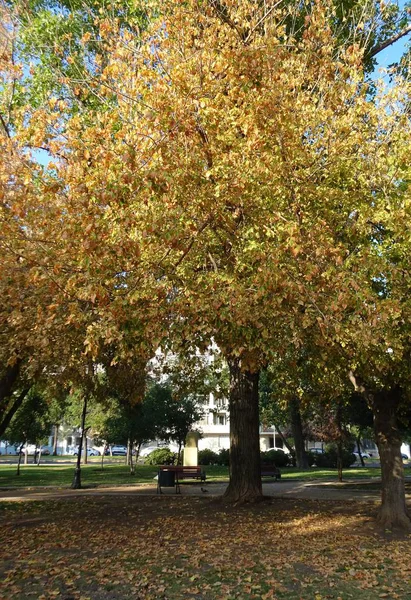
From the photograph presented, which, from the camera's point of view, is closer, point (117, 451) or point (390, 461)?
point (390, 461)

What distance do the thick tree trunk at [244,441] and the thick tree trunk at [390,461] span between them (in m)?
3.45

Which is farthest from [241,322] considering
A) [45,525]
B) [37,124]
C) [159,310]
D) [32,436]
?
[32,436]

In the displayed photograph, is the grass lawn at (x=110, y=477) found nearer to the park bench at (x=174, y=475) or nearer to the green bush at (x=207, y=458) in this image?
the park bench at (x=174, y=475)

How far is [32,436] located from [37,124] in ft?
90.7

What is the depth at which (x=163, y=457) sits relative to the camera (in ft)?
126

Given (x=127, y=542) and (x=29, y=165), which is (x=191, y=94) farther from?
(x=127, y=542)

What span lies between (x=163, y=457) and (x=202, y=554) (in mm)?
30175

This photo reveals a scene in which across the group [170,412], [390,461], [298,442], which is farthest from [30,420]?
[390,461]

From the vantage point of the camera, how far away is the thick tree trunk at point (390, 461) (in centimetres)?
1150

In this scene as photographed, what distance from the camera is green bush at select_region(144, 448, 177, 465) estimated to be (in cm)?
3706

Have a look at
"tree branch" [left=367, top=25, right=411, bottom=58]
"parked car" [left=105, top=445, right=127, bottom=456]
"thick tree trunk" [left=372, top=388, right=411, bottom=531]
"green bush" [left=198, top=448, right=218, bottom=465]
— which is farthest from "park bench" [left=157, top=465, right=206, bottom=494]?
"parked car" [left=105, top=445, right=127, bottom=456]

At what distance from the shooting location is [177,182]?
9.19 meters

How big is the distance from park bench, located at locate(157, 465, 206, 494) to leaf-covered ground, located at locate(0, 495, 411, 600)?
4765mm

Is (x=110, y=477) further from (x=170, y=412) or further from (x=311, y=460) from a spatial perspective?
(x=311, y=460)
